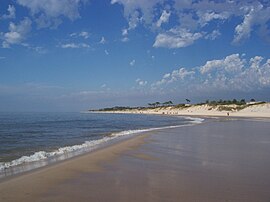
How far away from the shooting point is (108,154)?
537 inches

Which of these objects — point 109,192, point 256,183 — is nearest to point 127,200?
point 109,192

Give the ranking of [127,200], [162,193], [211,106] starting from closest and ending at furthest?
[127,200] → [162,193] → [211,106]

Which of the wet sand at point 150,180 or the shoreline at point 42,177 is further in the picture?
the shoreline at point 42,177

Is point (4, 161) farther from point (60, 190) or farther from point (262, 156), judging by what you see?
point (262, 156)

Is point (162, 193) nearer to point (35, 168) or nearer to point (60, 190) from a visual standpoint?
point (60, 190)

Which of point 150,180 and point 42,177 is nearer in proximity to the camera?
point 150,180

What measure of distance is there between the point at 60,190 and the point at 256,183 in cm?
514

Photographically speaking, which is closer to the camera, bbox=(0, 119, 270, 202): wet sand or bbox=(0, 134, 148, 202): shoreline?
bbox=(0, 119, 270, 202): wet sand

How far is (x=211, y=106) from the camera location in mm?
110688

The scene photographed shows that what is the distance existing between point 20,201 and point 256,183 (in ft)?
19.5

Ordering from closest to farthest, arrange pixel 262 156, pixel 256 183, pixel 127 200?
1. pixel 127 200
2. pixel 256 183
3. pixel 262 156

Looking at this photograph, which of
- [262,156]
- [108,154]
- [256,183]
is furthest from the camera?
[108,154]

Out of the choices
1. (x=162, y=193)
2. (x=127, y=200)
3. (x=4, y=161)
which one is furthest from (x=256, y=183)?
(x=4, y=161)

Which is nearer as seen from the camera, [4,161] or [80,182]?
[80,182]
